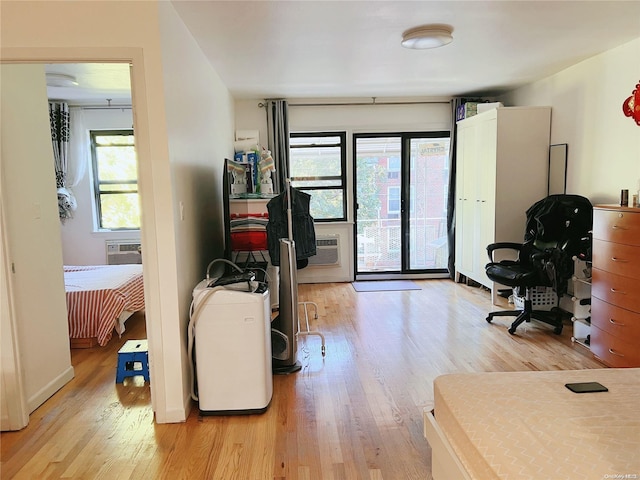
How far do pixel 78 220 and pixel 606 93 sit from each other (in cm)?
630

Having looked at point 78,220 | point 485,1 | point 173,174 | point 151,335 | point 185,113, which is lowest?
point 151,335

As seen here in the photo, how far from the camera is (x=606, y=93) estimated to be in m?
3.87

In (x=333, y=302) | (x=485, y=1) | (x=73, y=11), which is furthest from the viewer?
(x=333, y=302)

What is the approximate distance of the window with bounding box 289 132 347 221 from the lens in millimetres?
6012

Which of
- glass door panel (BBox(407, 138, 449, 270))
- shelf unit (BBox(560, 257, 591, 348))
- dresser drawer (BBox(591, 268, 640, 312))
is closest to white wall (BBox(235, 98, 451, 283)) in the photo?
glass door panel (BBox(407, 138, 449, 270))

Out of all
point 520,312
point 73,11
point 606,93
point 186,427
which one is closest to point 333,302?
point 520,312

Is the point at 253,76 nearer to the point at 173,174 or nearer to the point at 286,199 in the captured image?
the point at 286,199

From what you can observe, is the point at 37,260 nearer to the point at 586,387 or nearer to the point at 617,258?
the point at 586,387

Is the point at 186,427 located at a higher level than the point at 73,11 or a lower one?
lower

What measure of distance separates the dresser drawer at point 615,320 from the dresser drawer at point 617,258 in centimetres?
25

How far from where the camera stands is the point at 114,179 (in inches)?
241

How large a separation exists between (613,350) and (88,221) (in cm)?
609

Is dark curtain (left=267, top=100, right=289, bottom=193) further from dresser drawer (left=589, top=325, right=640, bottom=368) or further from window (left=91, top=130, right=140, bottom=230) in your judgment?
dresser drawer (left=589, top=325, right=640, bottom=368)

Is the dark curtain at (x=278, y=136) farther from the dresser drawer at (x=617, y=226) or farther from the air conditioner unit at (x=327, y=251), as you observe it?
the dresser drawer at (x=617, y=226)
